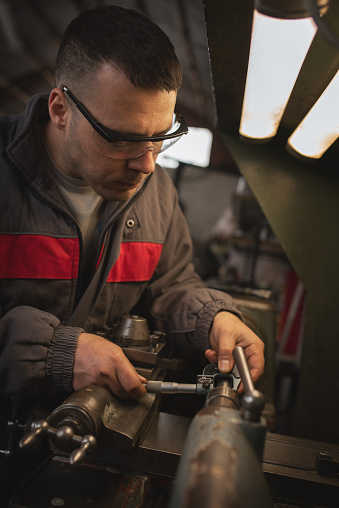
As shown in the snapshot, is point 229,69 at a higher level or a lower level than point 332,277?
higher

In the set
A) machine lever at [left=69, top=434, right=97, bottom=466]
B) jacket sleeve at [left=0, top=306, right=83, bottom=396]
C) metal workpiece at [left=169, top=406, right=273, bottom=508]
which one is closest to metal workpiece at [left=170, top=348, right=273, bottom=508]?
metal workpiece at [left=169, top=406, right=273, bottom=508]

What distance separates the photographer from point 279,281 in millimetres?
4500

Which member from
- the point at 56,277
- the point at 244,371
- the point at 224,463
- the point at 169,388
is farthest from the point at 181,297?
the point at 224,463

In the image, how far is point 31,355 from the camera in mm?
917

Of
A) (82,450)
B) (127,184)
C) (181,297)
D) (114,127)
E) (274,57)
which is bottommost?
(82,450)

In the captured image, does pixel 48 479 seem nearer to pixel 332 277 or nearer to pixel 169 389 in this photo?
pixel 169 389

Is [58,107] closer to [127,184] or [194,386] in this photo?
[127,184]

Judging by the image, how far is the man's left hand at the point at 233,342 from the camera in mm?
1091

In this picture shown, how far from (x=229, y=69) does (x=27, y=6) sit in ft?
14.1

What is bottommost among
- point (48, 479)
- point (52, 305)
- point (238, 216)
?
point (48, 479)

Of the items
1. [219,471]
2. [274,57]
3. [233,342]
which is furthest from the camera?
[233,342]

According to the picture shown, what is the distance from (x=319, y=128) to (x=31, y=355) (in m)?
0.95

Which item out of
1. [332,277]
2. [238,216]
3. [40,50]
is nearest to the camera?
[332,277]

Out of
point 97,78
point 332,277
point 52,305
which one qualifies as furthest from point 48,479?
point 332,277
